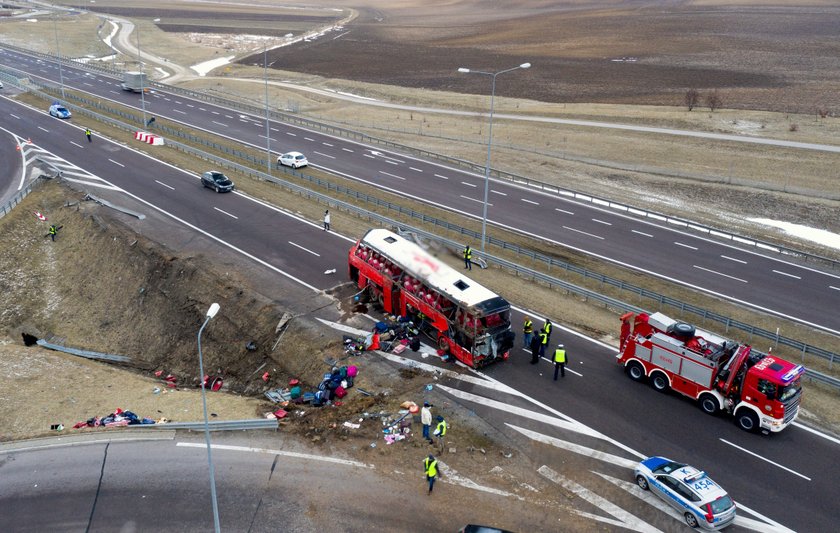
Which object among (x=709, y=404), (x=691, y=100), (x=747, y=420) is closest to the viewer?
(x=747, y=420)

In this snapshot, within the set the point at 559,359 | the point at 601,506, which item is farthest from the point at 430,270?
the point at 601,506

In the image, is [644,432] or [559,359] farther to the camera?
[559,359]

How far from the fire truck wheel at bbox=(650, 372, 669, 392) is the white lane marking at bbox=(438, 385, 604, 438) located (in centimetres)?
430

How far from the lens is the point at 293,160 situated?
201 ft

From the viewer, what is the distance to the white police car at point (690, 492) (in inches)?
786

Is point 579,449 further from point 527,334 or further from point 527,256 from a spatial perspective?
point 527,256

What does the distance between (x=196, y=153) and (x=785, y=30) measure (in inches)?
4821

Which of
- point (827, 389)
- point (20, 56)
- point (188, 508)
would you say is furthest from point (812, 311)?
point (20, 56)

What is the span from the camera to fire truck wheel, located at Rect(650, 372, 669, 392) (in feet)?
88.6

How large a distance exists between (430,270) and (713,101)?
6634 centimetres

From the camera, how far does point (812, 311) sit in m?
36.3

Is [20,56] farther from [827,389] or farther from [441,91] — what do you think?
[827,389]

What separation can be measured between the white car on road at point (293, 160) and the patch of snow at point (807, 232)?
38.5 metres

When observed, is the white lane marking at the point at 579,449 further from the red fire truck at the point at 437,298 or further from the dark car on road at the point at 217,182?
the dark car on road at the point at 217,182
